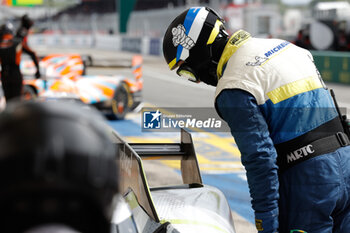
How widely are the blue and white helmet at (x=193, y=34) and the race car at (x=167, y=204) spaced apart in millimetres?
438

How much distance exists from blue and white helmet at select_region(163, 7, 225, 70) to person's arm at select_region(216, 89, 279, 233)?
0.31 meters

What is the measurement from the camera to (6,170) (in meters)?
0.90

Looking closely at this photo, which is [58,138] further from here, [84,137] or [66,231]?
[66,231]

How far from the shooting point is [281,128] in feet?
7.13

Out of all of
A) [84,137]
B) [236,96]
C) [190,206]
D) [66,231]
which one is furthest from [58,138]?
[190,206]

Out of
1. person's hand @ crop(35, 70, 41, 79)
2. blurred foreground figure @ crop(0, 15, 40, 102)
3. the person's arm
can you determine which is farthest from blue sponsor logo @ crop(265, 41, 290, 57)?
person's hand @ crop(35, 70, 41, 79)

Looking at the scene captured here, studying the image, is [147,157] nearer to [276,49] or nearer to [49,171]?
[276,49]

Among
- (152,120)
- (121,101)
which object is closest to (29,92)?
(121,101)

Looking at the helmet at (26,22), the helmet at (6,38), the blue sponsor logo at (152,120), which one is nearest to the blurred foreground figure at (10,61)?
the helmet at (6,38)

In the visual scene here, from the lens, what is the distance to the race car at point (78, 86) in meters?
9.18

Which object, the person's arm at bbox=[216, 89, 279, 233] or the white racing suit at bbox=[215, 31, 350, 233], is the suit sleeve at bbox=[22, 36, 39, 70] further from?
the person's arm at bbox=[216, 89, 279, 233]

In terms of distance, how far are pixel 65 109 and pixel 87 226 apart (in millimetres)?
205

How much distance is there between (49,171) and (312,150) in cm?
147

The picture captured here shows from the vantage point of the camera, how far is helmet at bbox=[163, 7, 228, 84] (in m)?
2.31
